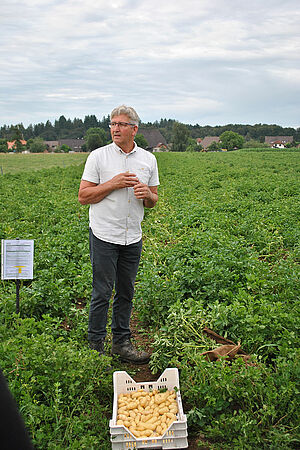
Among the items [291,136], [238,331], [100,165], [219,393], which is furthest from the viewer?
[291,136]

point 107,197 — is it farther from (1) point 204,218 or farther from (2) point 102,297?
(1) point 204,218

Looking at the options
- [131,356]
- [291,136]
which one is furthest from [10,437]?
[291,136]

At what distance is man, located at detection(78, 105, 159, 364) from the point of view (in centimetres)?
396

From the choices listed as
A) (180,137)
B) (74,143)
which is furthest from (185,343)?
(180,137)

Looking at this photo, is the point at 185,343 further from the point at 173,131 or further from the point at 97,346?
the point at 173,131

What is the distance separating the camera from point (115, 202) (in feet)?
13.3

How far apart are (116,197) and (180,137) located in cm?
10531

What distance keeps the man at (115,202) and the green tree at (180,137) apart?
343 ft

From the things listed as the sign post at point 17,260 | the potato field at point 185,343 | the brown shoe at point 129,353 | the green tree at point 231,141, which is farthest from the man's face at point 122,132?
the green tree at point 231,141

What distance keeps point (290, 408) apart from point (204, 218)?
21.7ft

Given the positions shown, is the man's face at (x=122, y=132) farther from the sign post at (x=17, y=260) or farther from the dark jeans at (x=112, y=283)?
the sign post at (x=17, y=260)

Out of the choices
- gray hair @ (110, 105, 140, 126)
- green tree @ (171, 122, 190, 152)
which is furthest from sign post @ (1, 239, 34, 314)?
green tree @ (171, 122, 190, 152)

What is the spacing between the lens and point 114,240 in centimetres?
410

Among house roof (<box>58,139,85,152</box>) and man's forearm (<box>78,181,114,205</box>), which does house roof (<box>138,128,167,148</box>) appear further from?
man's forearm (<box>78,181,114,205</box>)
